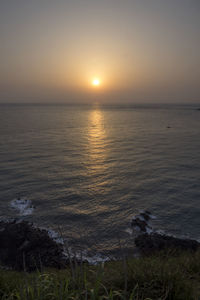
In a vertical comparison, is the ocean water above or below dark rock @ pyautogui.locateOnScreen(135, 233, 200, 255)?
above

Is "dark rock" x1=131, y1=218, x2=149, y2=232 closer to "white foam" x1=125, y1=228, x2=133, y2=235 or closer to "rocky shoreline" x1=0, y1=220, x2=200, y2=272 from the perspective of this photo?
"rocky shoreline" x1=0, y1=220, x2=200, y2=272

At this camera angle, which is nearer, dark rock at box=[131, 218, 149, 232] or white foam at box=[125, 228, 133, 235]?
white foam at box=[125, 228, 133, 235]

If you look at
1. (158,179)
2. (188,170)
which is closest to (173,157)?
(188,170)

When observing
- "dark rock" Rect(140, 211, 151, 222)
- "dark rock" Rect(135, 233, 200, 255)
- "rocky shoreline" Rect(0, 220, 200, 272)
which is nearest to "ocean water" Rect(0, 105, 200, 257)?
"dark rock" Rect(140, 211, 151, 222)

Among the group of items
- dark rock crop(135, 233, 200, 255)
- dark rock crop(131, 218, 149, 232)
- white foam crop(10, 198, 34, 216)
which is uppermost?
white foam crop(10, 198, 34, 216)

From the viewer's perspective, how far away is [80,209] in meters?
17.7

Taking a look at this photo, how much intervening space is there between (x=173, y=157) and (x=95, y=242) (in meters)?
24.5


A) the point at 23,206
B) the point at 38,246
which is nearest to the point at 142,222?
the point at 38,246

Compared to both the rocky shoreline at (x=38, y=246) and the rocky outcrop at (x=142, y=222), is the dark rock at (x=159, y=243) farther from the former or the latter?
the rocky outcrop at (x=142, y=222)

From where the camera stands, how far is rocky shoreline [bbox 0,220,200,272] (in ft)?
39.3

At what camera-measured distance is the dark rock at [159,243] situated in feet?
42.3

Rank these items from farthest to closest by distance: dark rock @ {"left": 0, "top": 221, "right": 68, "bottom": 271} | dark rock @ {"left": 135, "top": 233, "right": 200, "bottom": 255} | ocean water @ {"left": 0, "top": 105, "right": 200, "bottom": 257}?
ocean water @ {"left": 0, "top": 105, "right": 200, "bottom": 257}, dark rock @ {"left": 135, "top": 233, "right": 200, "bottom": 255}, dark rock @ {"left": 0, "top": 221, "right": 68, "bottom": 271}

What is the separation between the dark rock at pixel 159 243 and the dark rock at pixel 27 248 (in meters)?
5.33

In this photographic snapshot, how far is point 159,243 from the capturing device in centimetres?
1343
